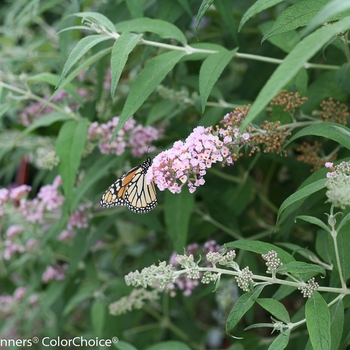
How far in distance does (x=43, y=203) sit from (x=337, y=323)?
1122 millimetres

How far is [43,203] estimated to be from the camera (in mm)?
1792

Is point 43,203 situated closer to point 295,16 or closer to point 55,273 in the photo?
point 55,273

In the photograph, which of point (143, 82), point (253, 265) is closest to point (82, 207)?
point (253, 265)

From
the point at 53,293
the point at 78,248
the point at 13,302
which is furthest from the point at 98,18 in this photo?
the point at 13,302

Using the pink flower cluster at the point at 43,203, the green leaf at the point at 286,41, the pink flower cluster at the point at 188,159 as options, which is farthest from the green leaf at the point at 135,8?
the pink flower cluster at the point at 43,203

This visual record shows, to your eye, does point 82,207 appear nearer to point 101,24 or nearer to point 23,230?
point 23,230

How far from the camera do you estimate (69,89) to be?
4.69 ft

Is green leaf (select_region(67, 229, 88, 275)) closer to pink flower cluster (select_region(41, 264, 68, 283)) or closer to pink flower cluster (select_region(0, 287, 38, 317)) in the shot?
pink flower cluster (select_region(41, 264, 68, 283))

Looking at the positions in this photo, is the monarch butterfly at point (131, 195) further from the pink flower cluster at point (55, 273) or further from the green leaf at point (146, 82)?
the pink flower cluster at point (55, 273)

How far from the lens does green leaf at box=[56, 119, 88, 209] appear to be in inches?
54.6

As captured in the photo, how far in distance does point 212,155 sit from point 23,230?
122cm

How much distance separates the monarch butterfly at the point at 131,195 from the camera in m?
1.44

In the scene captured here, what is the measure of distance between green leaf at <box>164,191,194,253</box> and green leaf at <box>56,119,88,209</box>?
31cm

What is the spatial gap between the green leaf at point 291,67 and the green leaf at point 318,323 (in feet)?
1.40
